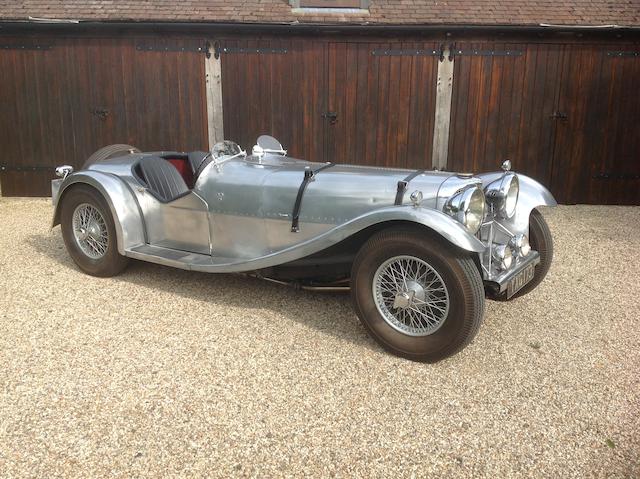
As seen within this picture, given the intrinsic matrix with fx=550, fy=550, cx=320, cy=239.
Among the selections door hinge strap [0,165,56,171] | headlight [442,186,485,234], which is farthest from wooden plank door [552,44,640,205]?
door hinge strap [0,165,56,171]

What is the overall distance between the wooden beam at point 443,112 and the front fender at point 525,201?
14.6ft

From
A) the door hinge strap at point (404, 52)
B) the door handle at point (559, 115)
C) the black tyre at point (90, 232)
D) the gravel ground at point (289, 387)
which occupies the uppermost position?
the door hinge strap at point (404, 52)

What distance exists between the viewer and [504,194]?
12.1 feet

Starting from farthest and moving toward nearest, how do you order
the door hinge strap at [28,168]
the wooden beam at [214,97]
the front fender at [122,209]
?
1. the door hinge strap at [28,168]
2. the wooden beam at [214,97]
3. the front fender at [122,209]

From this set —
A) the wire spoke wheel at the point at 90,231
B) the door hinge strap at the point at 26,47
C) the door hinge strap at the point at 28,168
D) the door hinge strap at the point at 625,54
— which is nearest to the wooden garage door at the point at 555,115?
the door hinge strap at the point at 625,54

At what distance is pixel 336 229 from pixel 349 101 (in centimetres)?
568

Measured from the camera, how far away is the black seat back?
461cm

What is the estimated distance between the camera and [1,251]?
5.77m

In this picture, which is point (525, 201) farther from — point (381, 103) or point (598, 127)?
point (598, 127)

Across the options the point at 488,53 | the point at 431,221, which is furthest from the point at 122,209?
the point at 488,53

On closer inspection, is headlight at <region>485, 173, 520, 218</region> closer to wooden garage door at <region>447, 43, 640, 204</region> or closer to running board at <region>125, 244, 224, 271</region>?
running board at <region>125, 244, 224, 271</region>

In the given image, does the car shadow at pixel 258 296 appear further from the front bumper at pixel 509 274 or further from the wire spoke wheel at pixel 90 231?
the front bumper at pixel 509 274

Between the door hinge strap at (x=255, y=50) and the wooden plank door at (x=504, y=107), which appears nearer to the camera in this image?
the wooden plank door at (x=504, y=107)

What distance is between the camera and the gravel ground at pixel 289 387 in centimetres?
244
